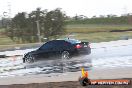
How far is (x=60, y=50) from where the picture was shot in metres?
27.7

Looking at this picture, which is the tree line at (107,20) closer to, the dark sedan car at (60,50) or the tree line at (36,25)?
the tree line at (36,25)

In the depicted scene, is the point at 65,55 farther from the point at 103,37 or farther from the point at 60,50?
the point at 103,37

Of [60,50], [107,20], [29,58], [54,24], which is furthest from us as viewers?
[107,20]

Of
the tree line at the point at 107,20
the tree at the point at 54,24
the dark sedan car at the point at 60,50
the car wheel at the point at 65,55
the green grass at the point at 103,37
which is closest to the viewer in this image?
the car wheel at the point at 65,55

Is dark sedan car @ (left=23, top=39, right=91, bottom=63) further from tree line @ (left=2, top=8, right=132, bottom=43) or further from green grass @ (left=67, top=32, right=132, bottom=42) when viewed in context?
tree line @ (left=2, top=8, right=132, bottom=43)

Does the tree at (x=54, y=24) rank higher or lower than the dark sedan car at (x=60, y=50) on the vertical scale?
higher

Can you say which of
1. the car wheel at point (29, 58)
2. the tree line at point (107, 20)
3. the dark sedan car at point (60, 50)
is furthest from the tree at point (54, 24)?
the tree line at point (107, 20)

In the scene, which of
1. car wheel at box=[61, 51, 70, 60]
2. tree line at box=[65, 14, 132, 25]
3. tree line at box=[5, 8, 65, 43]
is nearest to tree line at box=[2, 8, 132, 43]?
tree line at box=[5, 8, 65, 43]

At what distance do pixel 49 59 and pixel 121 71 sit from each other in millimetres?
11838

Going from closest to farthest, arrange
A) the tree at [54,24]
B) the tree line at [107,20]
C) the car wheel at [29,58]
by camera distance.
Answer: the car wheel at [29,58]
the tree at [54,24]
the tree line at [107,20]

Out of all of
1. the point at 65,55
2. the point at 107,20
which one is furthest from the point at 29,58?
the point at 107,20

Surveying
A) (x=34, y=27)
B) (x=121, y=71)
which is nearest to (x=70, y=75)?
(x=121, y=71)

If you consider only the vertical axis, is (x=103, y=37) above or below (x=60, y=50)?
below

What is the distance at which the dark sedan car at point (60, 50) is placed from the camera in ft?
89.9
